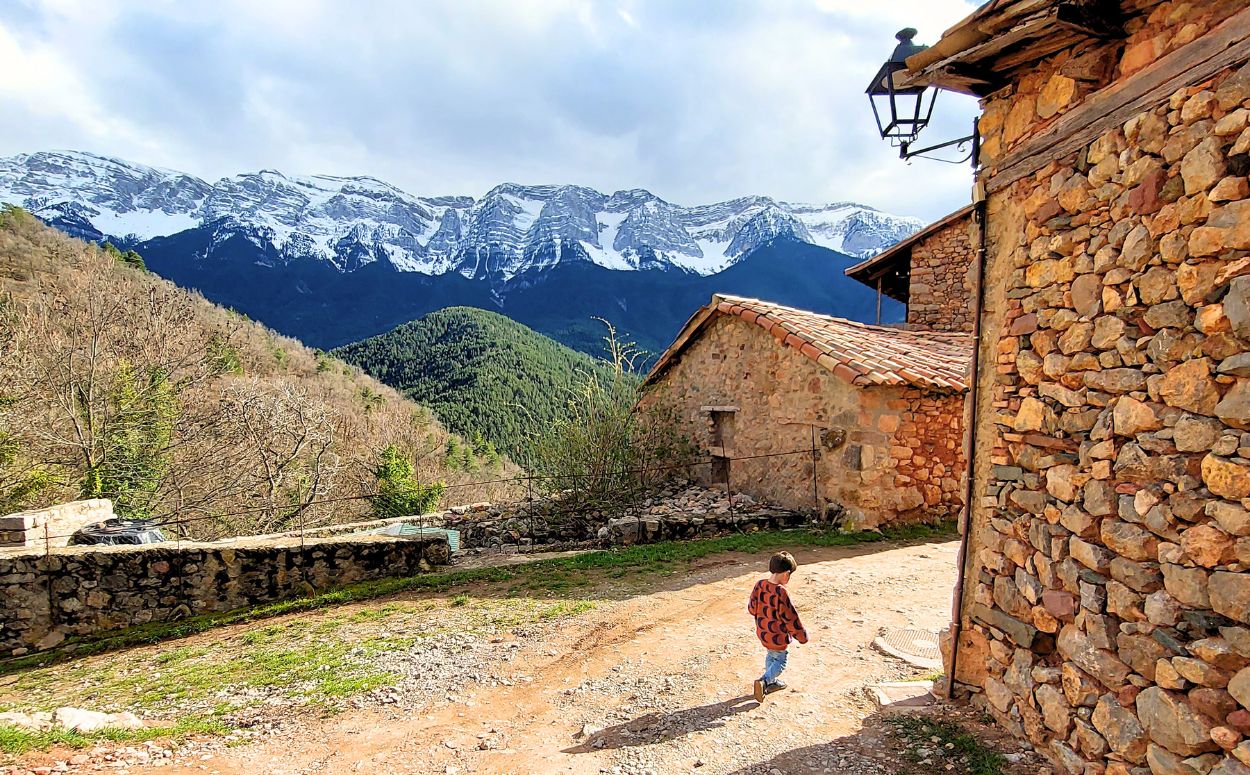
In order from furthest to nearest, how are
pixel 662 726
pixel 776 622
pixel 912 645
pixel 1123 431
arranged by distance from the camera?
pixel 912 645, pixel 776 622, pixel 662 726, pixel 1123 431

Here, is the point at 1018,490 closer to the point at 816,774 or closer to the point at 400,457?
the point at 816,774

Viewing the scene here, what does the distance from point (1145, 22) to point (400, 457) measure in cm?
2507

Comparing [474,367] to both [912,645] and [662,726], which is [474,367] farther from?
[662,726]

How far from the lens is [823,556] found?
305 inches

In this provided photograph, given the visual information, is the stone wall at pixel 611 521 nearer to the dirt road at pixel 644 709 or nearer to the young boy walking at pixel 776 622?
the dirt road at pixel 644 709

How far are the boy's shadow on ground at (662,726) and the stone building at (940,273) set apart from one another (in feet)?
34.9

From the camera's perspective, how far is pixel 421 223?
196m

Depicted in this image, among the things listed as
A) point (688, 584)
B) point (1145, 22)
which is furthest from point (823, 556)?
point (1145, 22)

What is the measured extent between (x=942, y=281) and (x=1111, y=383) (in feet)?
36.7

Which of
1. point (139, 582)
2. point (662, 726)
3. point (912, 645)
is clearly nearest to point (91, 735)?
point (662, 726)

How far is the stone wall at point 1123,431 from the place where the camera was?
222cm

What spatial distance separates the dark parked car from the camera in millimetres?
8537

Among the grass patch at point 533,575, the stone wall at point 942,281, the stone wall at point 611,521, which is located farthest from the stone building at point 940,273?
the stone wall at point 611,521

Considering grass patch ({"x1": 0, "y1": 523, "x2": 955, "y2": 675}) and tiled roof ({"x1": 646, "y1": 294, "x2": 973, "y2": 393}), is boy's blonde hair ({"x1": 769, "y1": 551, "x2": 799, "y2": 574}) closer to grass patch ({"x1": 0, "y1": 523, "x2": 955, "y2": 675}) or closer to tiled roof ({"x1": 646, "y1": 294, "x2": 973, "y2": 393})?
grass patch ({"x1": 0, "y1": 523, "x2": 955, "y2": 675})
